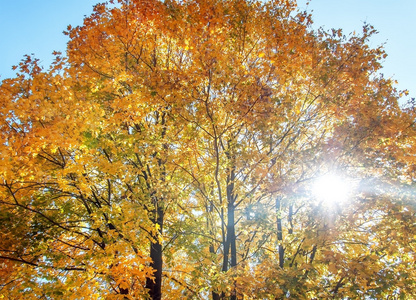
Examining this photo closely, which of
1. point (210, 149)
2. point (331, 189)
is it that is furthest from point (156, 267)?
point (331, 189)

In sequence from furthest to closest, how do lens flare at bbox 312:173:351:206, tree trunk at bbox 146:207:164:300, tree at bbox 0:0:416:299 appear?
tree trunk at bbox 146:207:164:300 < lens flare at bbox 312:173:351:206 < tree at bbox 0:0:416:299

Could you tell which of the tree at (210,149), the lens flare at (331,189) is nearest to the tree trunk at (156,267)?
the tree at (210,149)

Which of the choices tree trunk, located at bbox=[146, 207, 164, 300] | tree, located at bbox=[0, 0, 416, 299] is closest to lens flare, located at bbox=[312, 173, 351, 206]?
tree, located at bbox=[0, 0, 416, 299]

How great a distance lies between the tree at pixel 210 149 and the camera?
16.2 ft

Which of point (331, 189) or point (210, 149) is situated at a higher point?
point (210, 149)

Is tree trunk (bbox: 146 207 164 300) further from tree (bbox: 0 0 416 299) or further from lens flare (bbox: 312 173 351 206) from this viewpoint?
lens flare (bbox: 312 173 351 206)

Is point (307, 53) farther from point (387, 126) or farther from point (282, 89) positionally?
point (387, 126)

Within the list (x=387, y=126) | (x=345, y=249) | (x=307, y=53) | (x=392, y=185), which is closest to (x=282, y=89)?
(x=307, y=53)

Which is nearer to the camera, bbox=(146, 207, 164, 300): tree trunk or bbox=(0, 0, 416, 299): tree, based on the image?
bbox=(0, 0, 416, 299): tree

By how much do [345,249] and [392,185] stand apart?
222cm

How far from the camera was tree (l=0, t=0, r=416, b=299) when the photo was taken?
16.2 ft

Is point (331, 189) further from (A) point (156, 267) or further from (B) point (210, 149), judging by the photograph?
(A) point (156, 267)

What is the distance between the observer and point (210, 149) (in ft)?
22.3

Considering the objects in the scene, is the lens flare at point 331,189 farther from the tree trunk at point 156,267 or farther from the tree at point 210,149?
the tree trunk at point 156,267
